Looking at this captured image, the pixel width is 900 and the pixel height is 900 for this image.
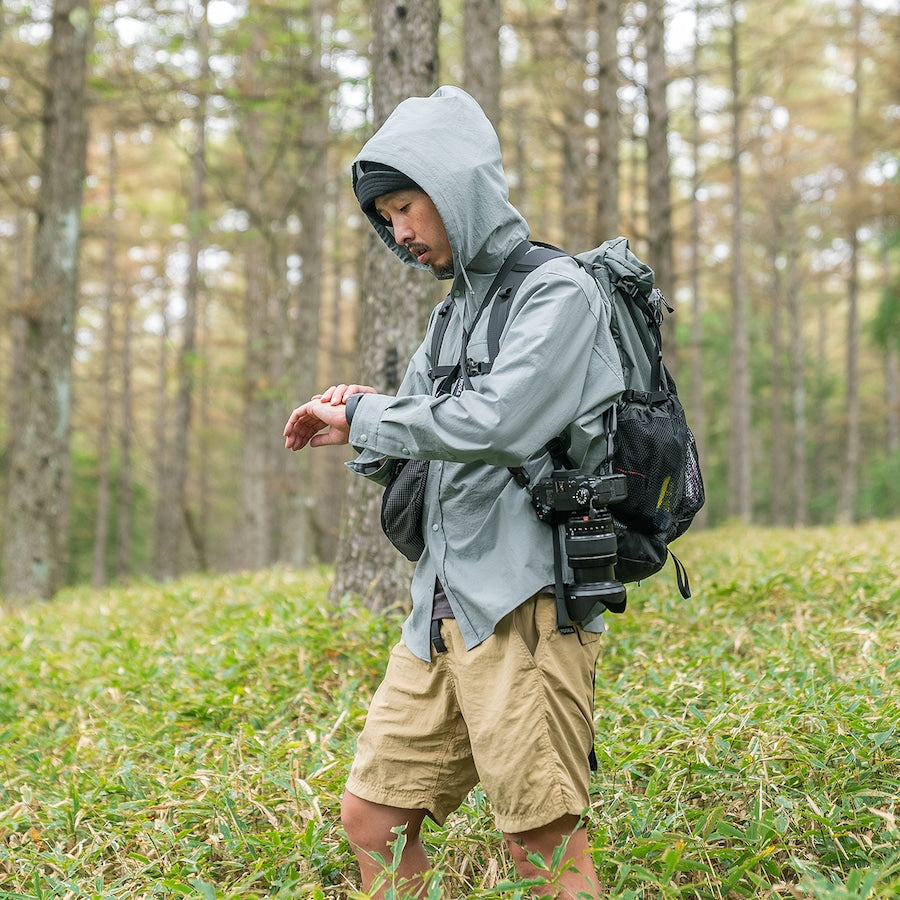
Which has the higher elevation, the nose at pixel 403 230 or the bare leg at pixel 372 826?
the nose at pixel 403 230

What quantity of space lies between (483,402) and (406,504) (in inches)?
19.0

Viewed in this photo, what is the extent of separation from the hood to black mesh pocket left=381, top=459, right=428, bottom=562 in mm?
547

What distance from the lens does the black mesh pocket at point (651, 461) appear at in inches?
88.1

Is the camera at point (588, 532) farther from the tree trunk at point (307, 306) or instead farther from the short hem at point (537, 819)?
the tree trunk at point (307, 306)

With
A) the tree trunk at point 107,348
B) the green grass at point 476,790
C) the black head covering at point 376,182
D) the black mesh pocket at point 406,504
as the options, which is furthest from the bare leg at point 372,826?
the tree trunk at point 107,348

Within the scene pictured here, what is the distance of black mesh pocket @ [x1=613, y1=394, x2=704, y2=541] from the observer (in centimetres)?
224

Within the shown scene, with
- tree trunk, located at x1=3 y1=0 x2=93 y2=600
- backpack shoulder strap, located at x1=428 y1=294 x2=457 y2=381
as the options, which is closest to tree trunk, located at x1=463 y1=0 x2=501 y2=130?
tree trunk, located at x1=3 y1=0 x2=93 y2=600

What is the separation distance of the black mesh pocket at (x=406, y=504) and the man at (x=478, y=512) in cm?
3

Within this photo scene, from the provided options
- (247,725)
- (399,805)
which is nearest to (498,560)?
(399,805)

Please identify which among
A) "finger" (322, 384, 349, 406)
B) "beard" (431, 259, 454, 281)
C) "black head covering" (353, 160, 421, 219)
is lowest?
"finger" (322, 384, 349, 406)

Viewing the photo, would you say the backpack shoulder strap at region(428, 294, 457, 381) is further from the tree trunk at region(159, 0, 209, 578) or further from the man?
the tree trunk at region(159, 0, 209, 578)

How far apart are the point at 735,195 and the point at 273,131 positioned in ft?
27.1

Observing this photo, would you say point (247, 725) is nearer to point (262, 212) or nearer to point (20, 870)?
point (20, 870)

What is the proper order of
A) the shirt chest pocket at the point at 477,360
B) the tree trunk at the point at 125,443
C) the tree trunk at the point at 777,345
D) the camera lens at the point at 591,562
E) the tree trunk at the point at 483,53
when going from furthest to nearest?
the tree trunk at the point at 777,345, the tree trunk at the point at 125,443, the tree trunk at the point at 483,53, the shirt chest pocket at the point at 477,360, the camera lens at the point at 591,562
